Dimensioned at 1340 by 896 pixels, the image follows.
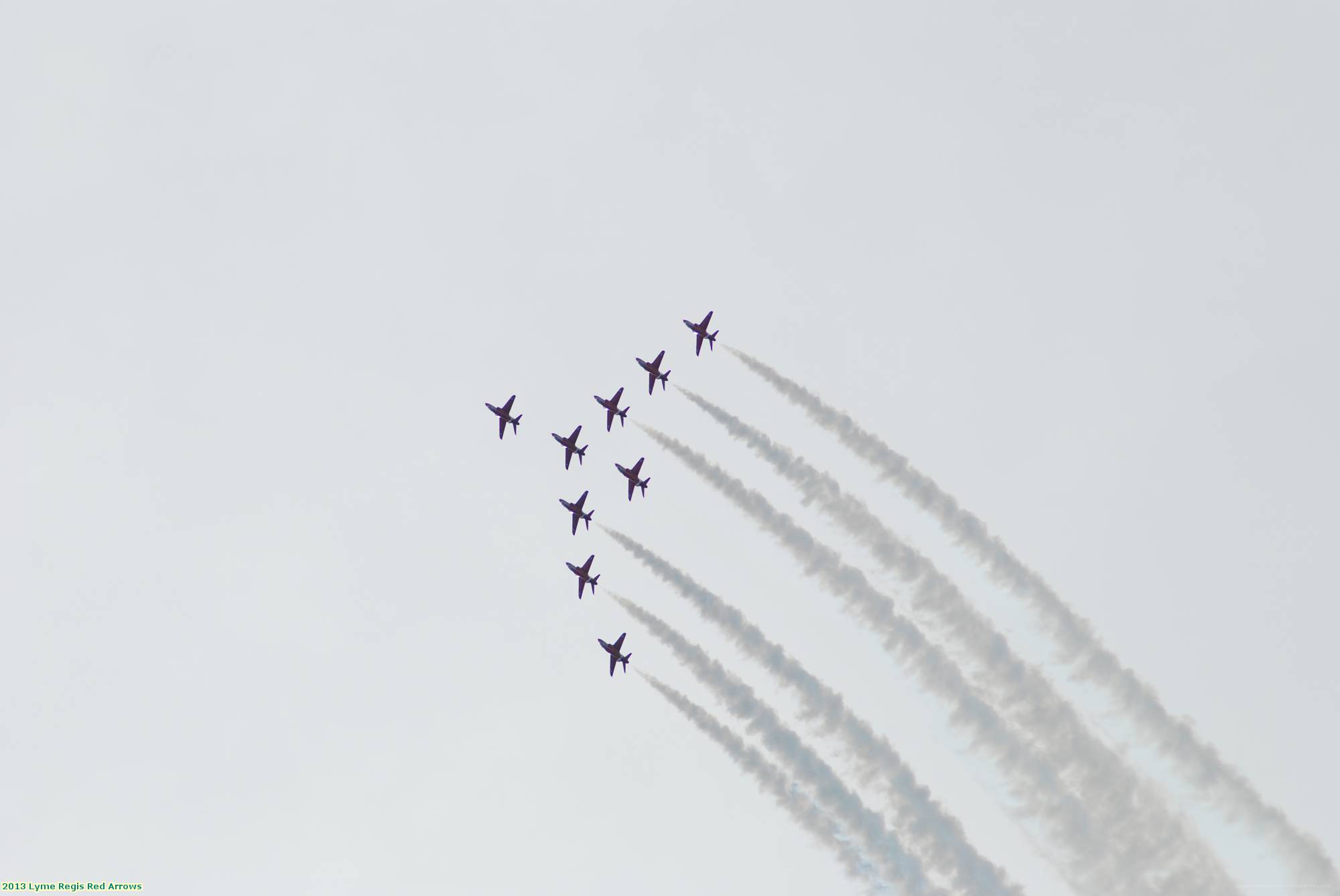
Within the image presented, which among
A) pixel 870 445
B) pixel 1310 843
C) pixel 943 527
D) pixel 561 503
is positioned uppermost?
pixel 561 503

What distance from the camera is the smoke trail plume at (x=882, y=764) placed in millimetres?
101438

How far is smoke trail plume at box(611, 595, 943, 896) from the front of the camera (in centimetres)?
10225

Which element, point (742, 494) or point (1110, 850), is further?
point (742, 494)

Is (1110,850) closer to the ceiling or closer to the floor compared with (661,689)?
closer to the floor

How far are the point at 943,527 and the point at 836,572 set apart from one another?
6.79 meters

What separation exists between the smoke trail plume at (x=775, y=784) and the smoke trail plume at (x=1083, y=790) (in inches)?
374

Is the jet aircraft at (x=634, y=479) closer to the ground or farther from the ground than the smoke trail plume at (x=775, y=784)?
farther from the ground

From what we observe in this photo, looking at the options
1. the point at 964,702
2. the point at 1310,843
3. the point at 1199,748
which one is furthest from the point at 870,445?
the point at 1310,843

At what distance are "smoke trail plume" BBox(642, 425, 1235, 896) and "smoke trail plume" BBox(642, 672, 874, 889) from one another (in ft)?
31.1

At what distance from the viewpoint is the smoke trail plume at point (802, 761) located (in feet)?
335

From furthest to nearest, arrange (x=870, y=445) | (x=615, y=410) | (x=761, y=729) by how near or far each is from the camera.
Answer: (x=615, y=410) → (x=870, y=445) → (x=761, y=729)

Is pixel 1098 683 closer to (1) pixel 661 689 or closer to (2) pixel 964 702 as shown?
(2) pixel 964 702

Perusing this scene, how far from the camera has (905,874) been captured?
334ft

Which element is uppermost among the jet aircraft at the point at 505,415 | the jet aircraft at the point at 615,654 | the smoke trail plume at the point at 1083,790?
the jet aircraft at the point at 505,415
